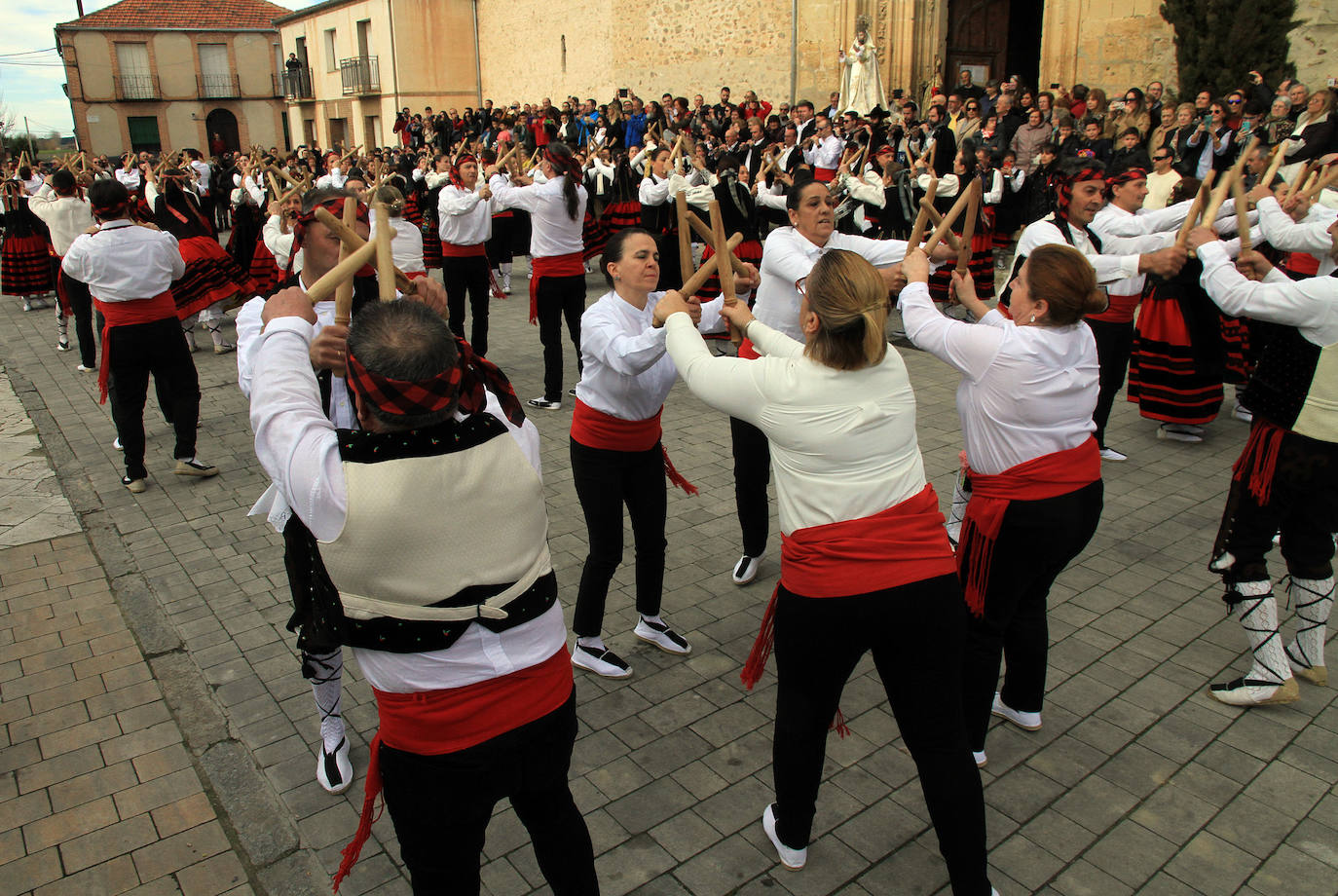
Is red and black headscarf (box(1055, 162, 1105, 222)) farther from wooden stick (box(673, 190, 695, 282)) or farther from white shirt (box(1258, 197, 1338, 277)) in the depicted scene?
wooden stick (box(673, 190, 695, 282))

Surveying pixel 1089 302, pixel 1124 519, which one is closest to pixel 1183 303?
pixel 1124 519

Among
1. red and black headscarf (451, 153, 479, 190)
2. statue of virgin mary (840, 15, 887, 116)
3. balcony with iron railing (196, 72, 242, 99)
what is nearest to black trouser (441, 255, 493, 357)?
red and black headscarf (451, 153, 479, 190)

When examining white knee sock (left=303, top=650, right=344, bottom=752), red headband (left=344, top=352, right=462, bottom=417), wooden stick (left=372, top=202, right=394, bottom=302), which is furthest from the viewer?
white knee sock (left=303, top=650, right=344, bottom=752)

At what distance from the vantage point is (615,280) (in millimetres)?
3607

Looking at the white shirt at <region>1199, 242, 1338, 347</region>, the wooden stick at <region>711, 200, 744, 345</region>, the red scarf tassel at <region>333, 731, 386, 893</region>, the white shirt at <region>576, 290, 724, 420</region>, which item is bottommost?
the red scarf tassel at <region>333, 731, 386, 893</region>

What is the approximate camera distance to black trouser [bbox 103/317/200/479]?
222 inches

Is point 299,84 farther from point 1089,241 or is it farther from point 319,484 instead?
point 319,484

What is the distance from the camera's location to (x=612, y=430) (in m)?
3.50

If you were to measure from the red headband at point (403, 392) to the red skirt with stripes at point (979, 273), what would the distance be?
757 centimetres

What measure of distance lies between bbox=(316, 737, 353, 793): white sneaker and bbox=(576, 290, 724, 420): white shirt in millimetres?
1499

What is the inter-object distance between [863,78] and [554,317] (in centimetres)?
1117

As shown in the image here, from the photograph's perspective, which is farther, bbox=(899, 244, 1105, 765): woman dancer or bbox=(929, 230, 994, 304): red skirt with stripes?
bbox=(929, 230, 994, 304): red skirt with stripes

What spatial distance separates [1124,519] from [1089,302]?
9.22 ft

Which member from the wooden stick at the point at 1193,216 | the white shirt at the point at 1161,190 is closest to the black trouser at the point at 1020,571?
the wooden stick at the point at 1193,216
